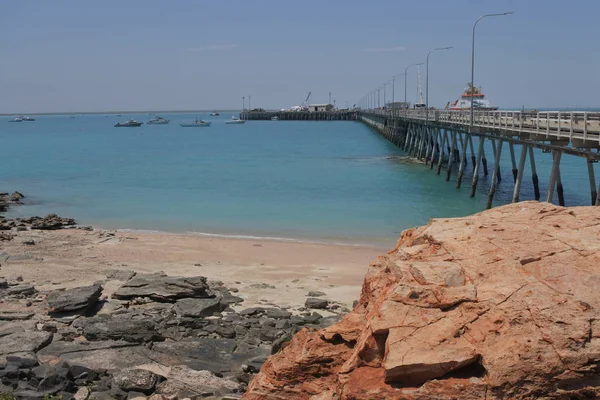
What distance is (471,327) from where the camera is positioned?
643cm

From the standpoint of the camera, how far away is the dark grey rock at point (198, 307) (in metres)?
14.6

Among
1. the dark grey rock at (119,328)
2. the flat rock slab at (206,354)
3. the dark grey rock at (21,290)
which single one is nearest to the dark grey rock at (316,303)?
the flat rock slab at (206,354)

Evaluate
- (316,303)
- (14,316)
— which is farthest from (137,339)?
(316,303)

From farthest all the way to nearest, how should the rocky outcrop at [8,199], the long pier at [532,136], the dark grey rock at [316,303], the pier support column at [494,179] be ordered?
the rocky outcrop at [8,199] < the pier support column at [494,179] < the long pier at [532,136] < the dark grey rock at [316,303]

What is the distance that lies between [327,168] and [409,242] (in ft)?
167

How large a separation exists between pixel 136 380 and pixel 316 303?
19.7ft

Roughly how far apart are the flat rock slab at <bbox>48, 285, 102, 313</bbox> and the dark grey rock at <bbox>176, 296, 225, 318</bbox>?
1.88 m

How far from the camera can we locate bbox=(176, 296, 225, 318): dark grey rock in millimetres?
14630

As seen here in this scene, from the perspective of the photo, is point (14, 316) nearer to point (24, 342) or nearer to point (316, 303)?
point (24, 342)

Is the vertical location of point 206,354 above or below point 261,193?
above

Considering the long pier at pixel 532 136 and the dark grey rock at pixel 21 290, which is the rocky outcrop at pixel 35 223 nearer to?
the dark grey rock at pixel 21 290

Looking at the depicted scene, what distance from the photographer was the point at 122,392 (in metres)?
10.1

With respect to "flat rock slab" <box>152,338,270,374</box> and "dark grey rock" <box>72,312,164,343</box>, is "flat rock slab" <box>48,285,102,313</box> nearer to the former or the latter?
"dark grey rock" <box>72,312,164,343</box>

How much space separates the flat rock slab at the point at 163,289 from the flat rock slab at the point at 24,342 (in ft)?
11.1
